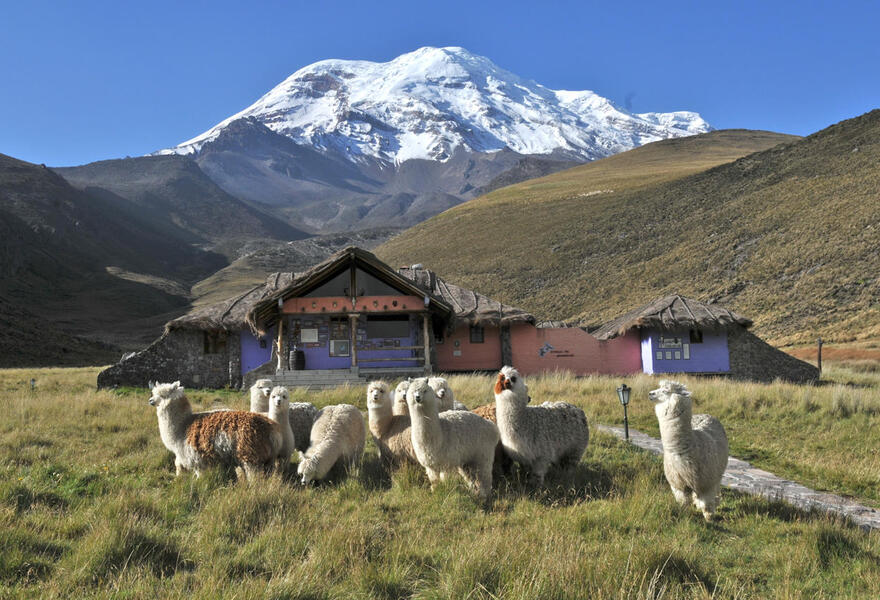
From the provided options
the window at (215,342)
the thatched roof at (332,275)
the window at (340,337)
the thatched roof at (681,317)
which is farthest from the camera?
the thatched roof at (681,317)

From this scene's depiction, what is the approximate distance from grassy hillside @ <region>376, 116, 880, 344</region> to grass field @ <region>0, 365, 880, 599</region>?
37494mm

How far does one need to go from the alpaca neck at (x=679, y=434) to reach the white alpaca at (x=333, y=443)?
370cm

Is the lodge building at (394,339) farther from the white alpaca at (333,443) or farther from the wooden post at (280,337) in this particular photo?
the white alpaca at (333,443)

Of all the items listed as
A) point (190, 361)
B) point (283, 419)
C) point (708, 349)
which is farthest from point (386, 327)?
point (283, 419)

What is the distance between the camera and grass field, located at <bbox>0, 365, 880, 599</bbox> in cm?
407

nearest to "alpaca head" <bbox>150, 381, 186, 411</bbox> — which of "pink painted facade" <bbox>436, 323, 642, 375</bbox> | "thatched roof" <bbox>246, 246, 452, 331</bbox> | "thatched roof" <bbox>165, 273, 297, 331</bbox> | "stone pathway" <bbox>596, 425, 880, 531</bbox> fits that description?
"stone pathway" <bbox>596, 425, 880, 531</bbox>

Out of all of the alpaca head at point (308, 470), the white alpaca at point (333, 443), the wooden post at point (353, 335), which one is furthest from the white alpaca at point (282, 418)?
the wooden post at point (353, 335)

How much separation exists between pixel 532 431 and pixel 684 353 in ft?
71.8

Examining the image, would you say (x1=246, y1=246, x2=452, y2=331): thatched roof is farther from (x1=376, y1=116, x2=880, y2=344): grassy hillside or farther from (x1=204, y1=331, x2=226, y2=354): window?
(x1=376, y1=116, x2=880, y2=344): grassy hillside

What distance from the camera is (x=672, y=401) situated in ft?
18.8

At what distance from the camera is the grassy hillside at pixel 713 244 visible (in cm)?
4403

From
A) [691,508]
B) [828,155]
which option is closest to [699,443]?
[691,508]

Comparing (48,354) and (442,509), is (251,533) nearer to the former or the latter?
(442,509)

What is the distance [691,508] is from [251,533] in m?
4.19
